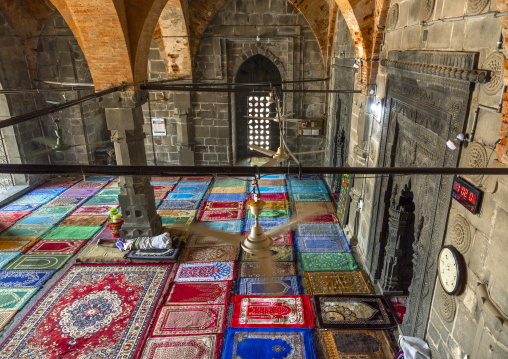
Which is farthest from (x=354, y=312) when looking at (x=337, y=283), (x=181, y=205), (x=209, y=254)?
(x=181, y=205)

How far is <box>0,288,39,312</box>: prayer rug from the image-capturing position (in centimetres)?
532

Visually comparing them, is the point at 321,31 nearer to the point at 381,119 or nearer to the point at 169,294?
the point at 381,119

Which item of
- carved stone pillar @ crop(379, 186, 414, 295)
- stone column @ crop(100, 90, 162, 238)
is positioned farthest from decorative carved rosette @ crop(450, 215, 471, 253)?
stone column @ crop(100, 90, 162, 238)

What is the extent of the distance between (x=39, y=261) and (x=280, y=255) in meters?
4.27

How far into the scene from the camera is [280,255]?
256 inches

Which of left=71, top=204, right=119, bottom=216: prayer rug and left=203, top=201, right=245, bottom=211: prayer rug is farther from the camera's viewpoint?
left=203, top=201, right=245, bottom=211: prayer rug

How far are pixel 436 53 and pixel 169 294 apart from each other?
468 centimetres

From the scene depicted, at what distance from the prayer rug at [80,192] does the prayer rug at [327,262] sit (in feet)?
20.0

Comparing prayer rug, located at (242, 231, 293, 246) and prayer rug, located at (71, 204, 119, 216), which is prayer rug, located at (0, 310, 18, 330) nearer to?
prayer rug, located at (71, 204, 119, 216)

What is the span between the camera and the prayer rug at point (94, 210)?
8.41 meters

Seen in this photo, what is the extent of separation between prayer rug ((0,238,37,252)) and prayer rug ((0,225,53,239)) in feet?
0.54

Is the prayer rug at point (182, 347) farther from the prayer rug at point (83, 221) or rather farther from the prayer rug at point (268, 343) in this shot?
the prayer rug at point (83, 221)

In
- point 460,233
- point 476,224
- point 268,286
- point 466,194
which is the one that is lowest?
point 268,286

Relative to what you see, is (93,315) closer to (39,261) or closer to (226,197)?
(39,261)
